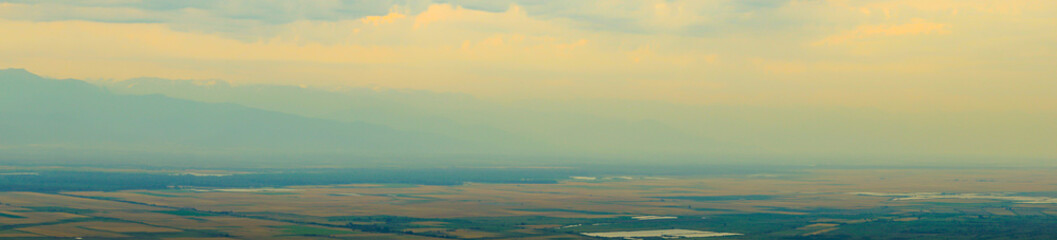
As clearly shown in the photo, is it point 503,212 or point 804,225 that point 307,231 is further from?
point 804,225

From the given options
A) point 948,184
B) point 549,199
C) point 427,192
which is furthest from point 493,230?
point 948,184

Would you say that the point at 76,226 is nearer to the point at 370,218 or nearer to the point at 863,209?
the point at 370,218

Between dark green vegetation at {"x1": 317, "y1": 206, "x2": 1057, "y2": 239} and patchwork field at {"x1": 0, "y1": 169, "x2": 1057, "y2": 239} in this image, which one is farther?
dark green vegetation at {"x1": 317, "y1": 206, "x2": 1057, "y2": 239}

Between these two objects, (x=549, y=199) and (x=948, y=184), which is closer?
(x=549, y=199)

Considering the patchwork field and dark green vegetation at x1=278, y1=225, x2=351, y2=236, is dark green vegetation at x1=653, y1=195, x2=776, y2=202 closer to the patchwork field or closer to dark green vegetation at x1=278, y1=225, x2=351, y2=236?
the patchwork field

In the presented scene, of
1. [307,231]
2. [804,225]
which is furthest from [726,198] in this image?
[307,231]

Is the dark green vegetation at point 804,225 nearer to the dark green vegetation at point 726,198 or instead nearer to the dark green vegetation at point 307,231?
the dark green vegetation at point 307,231

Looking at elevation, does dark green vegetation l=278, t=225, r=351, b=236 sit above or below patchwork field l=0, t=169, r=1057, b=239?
below

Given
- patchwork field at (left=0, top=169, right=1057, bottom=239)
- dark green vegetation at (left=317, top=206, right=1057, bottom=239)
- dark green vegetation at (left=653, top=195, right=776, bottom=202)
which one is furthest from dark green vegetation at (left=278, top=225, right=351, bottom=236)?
dark green vegetation at (left=653, top=195, right=776, bottom=202)

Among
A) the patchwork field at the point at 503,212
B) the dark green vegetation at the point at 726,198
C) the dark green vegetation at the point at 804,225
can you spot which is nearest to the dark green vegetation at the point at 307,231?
the patchwork field at the point at 503,212
